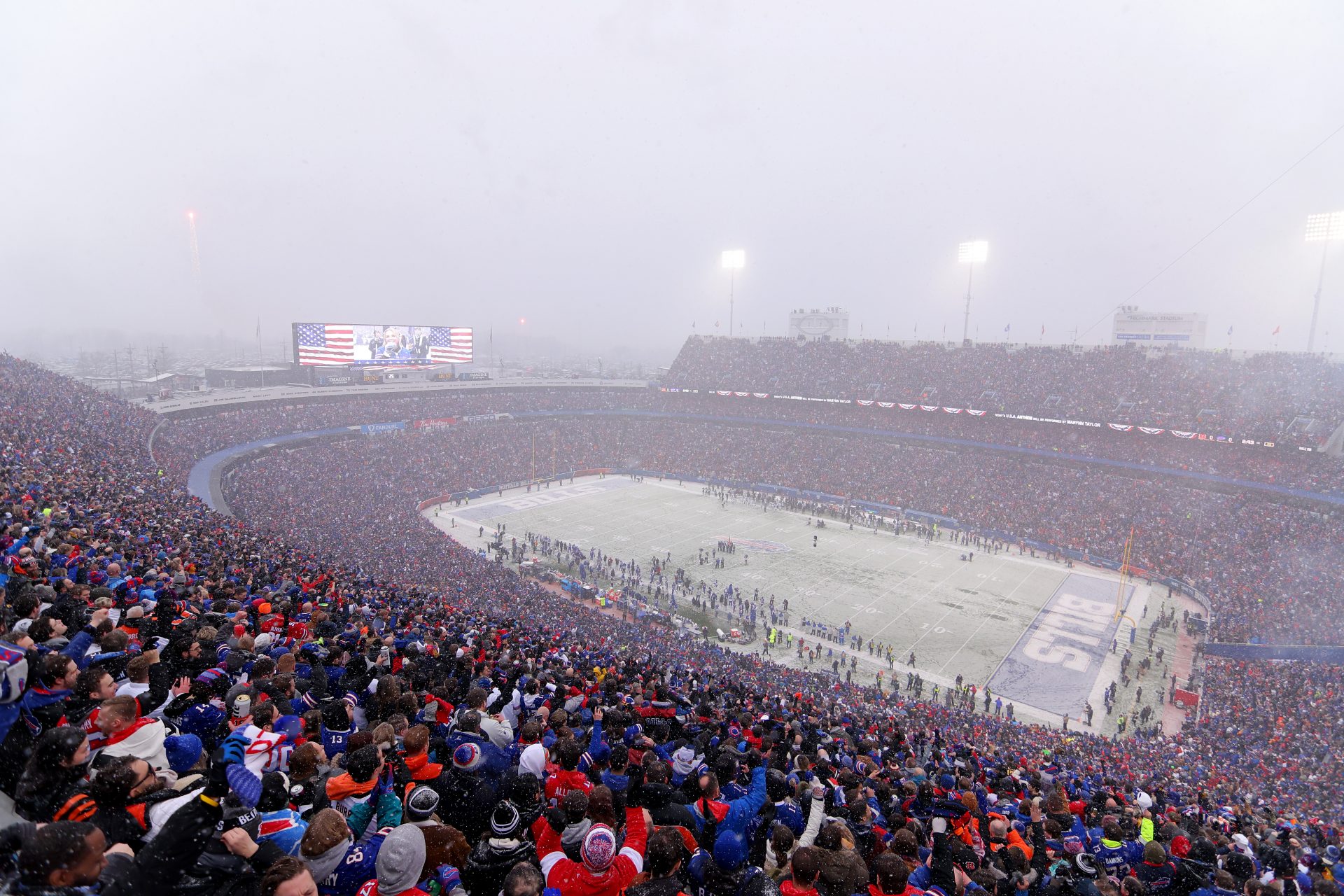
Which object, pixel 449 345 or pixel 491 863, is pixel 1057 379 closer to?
pixel 449 345

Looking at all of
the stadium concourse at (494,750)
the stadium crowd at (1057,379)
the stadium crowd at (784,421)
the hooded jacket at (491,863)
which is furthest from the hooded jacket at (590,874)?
the stadium crowd at (1057,379)

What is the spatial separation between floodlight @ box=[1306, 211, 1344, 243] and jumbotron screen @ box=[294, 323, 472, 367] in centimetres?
6799

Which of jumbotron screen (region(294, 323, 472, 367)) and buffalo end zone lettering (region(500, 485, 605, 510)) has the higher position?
jumbotron screen (region(294, 323, 472, 367))

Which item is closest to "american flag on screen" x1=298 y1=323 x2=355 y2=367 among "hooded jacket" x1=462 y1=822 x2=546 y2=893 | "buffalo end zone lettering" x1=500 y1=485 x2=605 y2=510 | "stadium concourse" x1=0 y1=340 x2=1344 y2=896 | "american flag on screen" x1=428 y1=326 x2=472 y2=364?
"american flag on screen" x1=428 y1=326 x2=472 y2=364

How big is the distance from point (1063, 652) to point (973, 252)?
48.7 meters

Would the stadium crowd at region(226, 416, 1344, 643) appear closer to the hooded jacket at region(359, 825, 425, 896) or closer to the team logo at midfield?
the team logo at midfield

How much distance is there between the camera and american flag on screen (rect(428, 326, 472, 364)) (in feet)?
213

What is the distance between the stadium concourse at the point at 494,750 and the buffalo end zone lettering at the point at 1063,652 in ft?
6.76

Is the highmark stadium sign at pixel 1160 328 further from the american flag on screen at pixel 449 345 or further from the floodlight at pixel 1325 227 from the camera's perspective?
the american flag on screen at pixel 449 345

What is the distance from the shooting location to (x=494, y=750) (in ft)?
18.8

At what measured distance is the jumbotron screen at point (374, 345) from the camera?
5788 centimetres

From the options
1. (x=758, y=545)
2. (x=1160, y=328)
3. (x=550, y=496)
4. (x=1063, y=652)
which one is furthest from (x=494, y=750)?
(x=1160, y=328)

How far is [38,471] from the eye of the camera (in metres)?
18.6

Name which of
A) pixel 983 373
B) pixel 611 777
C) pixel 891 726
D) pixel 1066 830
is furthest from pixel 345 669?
pixel 983 373
